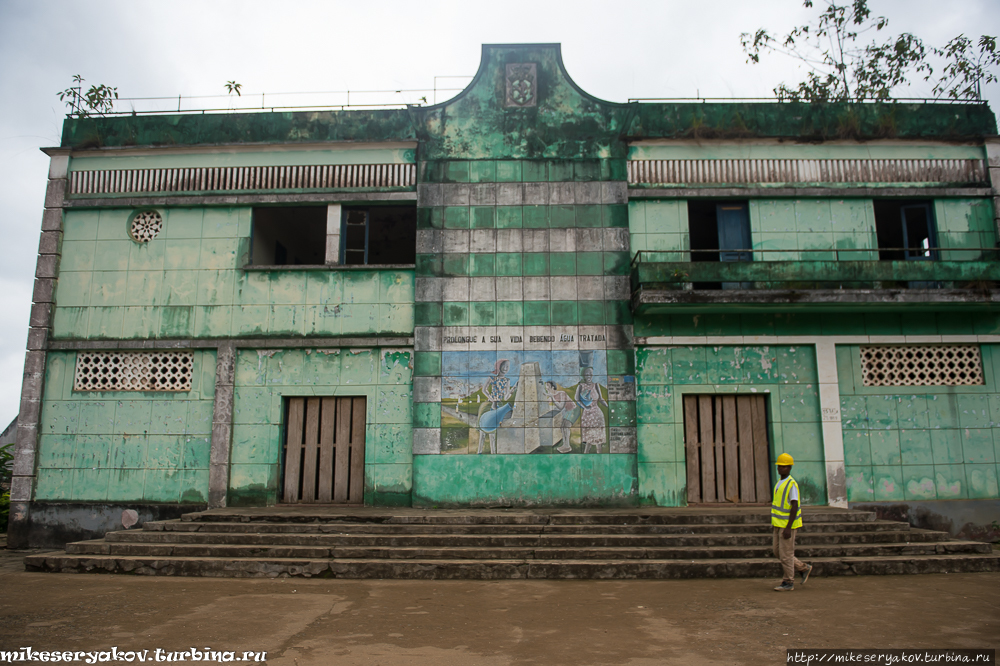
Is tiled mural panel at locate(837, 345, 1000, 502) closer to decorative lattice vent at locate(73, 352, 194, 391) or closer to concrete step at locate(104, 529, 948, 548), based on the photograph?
concrete step at locate(104, 529, 948, 548)

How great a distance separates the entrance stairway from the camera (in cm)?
759

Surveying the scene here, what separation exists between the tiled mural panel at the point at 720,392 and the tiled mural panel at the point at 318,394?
13.3 feet

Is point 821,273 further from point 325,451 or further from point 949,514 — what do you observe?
point 325,451

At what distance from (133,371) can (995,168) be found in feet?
52.2

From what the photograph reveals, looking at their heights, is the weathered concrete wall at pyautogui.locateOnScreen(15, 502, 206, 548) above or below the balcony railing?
below

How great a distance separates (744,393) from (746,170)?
13.3ft

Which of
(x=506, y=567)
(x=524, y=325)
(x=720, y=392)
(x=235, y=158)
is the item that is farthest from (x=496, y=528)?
(x=235, y=158)

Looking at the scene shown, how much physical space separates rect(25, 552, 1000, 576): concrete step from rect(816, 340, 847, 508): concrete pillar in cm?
233

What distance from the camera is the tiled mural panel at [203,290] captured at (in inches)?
435

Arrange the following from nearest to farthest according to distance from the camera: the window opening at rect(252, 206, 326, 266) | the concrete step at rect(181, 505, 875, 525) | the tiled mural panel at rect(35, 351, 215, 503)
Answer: the concrete step at rect(181, 505, 875, 525)
the tiled mural panel at rect(35, 351, 215, 503)
the window opening at rect(252, 206, 326, 266)

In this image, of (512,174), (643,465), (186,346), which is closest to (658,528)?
(643,465)

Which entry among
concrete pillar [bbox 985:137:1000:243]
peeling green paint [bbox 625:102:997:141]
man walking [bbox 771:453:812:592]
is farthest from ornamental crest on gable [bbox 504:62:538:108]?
concrete pillar [bbox 985:137:1000:243]

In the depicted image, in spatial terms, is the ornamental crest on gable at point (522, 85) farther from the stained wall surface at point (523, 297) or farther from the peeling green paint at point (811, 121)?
the peeling green paint at point (811, 121)

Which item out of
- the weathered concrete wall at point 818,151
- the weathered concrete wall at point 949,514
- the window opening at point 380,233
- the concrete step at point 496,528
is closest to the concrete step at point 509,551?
the concrete step at point 496,528
